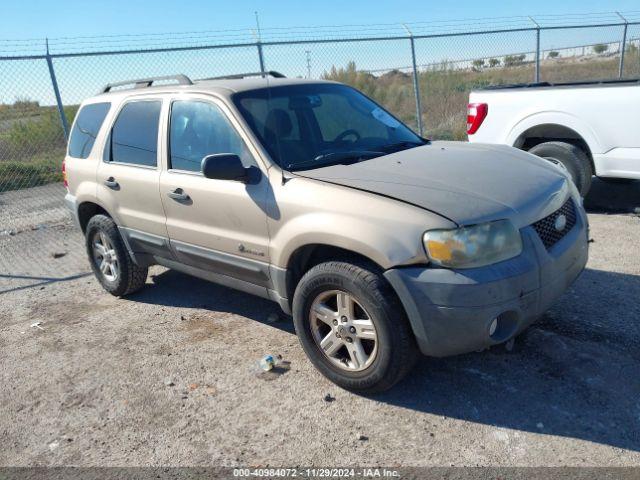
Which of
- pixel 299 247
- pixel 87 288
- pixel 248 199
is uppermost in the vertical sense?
Answer: pixel 248 199

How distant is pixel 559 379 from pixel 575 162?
367 cm

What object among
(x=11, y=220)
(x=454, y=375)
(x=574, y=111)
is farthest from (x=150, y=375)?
(x=11, y=220)

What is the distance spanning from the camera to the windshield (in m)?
3.79

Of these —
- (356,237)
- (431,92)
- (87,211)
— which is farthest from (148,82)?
(431,92)

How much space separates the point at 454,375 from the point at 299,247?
1.25m

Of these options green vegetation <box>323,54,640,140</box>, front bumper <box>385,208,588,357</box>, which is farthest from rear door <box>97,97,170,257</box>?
green vegetation <box>323,54,640,140</box>

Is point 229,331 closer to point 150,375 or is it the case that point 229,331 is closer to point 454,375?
point 150,375

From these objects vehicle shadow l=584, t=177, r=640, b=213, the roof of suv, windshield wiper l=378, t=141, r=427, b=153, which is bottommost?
vehicle shadow l=584, t=177, r=640, b=213

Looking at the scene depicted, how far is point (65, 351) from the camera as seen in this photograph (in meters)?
4.39

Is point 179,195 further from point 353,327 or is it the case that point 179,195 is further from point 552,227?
point 552,227

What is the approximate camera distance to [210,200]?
3922 millimetres

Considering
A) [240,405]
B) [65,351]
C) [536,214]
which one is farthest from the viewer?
[65,351]

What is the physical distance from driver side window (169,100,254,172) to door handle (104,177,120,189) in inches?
31.1

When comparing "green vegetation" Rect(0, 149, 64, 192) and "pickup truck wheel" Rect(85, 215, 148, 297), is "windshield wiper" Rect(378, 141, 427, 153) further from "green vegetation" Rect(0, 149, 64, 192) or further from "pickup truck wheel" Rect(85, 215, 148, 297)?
"green vegetation" Rect(0, 149, 64, 192)
